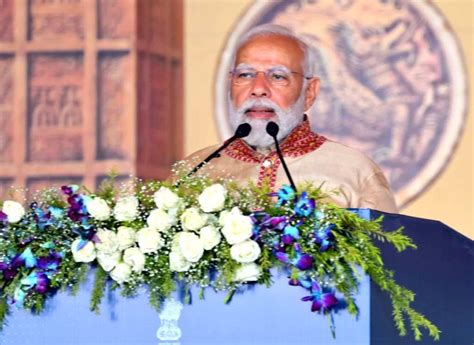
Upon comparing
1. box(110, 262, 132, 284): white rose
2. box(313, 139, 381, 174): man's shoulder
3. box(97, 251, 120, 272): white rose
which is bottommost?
box(110, 262, 132, 284): white rose

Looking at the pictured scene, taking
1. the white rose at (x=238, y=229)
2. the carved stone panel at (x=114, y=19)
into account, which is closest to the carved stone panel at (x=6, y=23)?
the carved stone panel at (x=114, y=19)

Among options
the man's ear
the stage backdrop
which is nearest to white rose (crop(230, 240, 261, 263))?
the man's ear

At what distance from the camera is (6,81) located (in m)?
7.39

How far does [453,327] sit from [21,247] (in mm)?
1082

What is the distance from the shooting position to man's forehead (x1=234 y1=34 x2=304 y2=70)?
4.67m

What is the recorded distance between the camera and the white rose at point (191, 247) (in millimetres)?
3500

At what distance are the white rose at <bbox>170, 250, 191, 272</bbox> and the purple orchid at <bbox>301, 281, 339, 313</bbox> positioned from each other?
293 mm

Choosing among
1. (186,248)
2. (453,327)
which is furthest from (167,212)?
(453,327)

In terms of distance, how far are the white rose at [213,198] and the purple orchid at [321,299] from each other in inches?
11.5

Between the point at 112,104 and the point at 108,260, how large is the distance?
148 inches

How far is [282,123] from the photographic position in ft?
15.3

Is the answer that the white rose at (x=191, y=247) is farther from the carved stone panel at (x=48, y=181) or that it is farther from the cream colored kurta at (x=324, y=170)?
the carved stone panel at (x=48, y=181)

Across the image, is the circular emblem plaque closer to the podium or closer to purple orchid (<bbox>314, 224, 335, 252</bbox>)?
the podium

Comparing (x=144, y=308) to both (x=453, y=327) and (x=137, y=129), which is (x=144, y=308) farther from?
(x=137, y=129)
